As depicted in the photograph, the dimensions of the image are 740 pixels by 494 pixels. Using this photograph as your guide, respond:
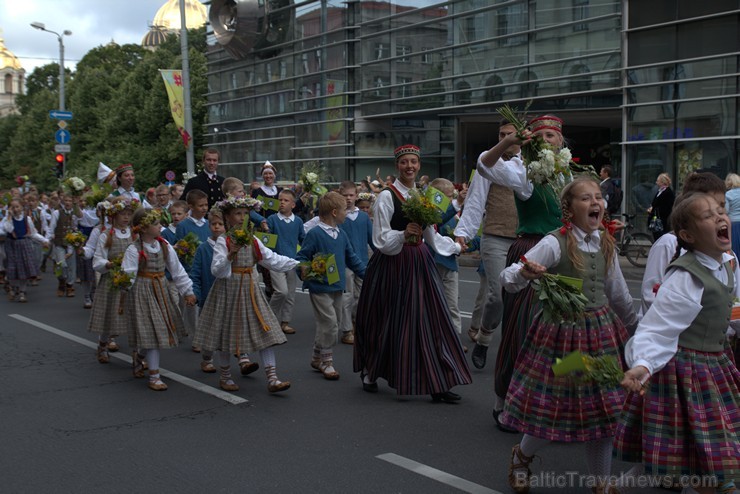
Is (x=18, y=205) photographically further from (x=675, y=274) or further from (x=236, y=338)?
(x=675, y=274)

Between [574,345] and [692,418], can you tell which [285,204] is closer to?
[574,345]

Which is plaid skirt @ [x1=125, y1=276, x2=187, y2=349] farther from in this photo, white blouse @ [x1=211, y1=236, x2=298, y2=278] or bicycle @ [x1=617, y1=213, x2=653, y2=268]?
bicycle @ [x1=617, y1=213, x2=653, y2=268]

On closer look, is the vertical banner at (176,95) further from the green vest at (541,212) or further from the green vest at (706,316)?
the green vest at (706,316)

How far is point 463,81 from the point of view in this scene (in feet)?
87.2

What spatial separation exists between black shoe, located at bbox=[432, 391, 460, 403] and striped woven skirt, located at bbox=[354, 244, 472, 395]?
0.39 feet

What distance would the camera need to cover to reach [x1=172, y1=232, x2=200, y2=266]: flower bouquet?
362 inches

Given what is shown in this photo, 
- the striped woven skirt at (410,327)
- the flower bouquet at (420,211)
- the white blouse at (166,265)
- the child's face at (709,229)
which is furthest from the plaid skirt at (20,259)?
the child's face at (709,229)

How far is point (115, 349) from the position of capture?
9680 mm

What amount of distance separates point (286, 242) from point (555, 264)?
657 cm

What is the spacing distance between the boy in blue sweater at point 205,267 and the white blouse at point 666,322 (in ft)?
16.0

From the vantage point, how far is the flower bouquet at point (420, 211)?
651 cm

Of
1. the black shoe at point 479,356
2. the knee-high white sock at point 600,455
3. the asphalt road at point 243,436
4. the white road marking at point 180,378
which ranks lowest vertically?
the white road marking at point 180,378

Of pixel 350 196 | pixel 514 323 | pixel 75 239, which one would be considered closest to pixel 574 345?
pixel 514 323

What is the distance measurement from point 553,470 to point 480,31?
2241 centimetres
